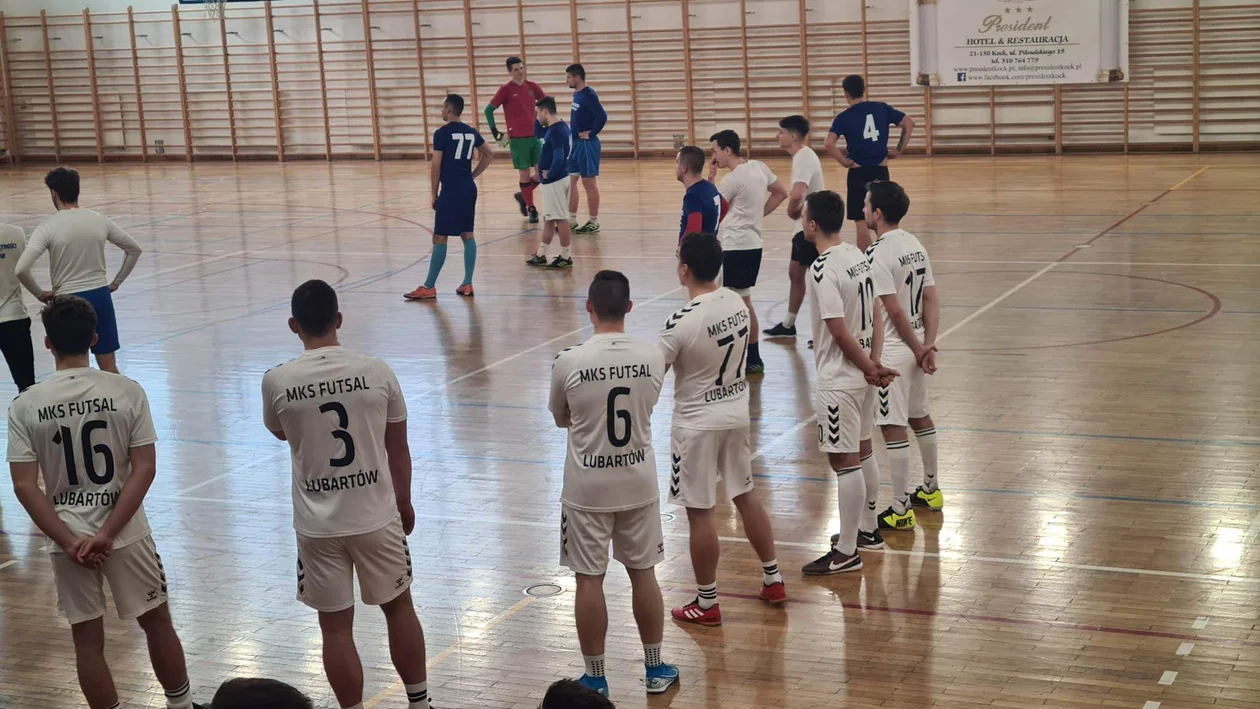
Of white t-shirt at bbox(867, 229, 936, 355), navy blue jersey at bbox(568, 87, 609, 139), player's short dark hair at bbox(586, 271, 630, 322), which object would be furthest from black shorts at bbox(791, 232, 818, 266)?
navy blue jersey at bbox(568, 87, 609, 139)

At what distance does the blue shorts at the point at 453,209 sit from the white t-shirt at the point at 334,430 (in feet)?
26.8

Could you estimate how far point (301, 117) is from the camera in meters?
27.6

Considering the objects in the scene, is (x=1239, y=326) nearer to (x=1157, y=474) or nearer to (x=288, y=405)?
(x=1157, y=474)

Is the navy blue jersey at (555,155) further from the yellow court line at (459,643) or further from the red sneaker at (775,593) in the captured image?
the red sneaker at (775,593)

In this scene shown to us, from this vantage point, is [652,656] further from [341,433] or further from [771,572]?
[341,433]

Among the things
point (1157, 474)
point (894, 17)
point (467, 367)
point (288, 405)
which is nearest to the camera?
point (288, 405)

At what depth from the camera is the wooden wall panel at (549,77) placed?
70.8 ft

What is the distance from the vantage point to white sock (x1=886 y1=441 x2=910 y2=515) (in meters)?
6.36

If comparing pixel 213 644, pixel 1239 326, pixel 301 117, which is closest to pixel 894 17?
pixel 301 117

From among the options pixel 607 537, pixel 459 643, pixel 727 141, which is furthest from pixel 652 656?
pixel 727 141

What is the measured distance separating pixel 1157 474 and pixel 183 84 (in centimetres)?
2485

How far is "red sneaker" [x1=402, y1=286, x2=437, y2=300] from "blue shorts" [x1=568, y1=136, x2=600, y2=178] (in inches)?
144

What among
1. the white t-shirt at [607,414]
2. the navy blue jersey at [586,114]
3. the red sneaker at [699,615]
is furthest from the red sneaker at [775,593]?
the navy blue jersey at [586,114]

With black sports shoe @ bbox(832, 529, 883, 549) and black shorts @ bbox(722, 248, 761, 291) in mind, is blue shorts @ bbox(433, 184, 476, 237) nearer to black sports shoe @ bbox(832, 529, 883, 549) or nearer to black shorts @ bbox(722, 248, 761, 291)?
black shorts @ bbox(722, 248, 761, 291)
